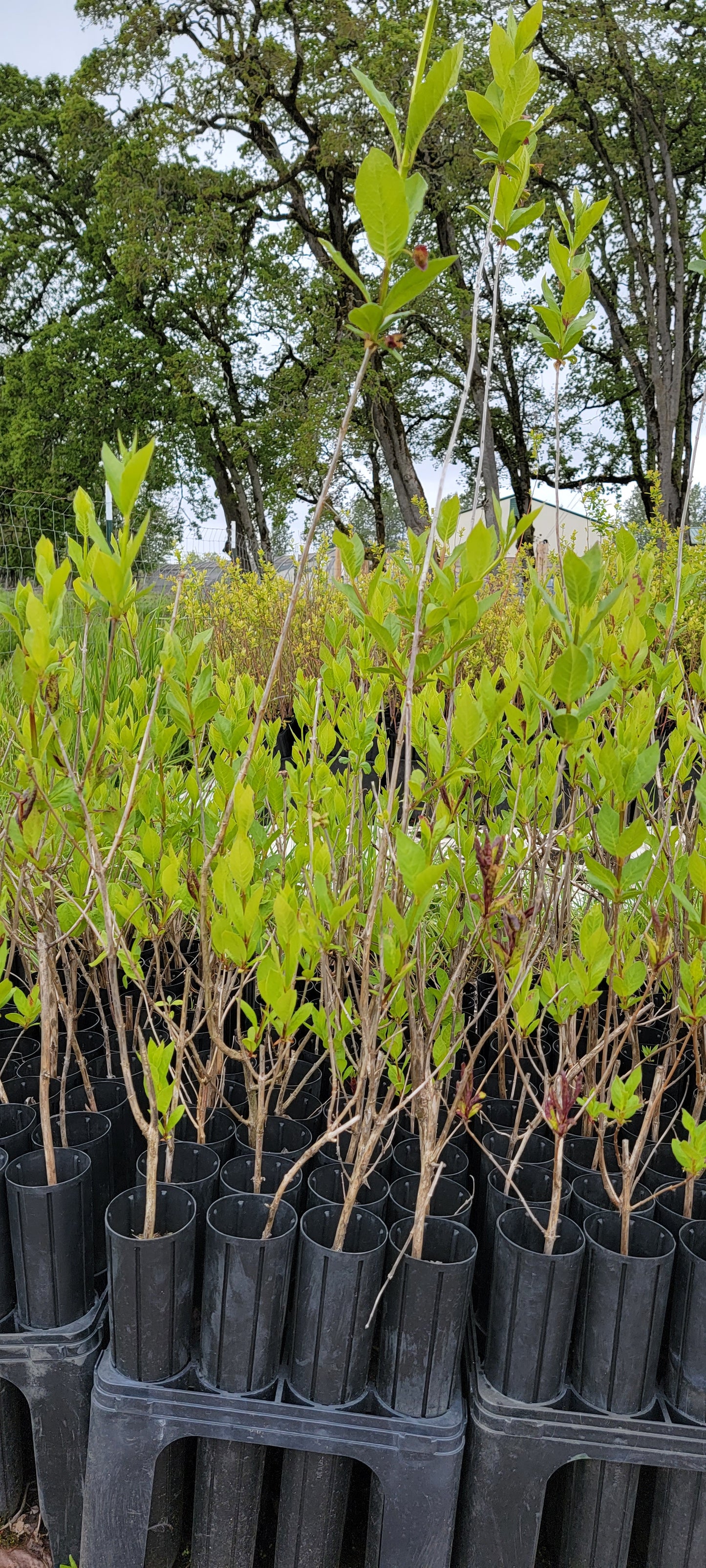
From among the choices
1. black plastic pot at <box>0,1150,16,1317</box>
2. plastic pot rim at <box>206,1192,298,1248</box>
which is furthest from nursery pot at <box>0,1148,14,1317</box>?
plastic pot rim at <box>206,1192,298,1248</box>

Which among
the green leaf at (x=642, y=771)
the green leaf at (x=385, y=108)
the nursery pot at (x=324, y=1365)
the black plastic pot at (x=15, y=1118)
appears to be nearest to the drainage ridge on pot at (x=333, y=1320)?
the nursery pot at (x=324, y=1365)

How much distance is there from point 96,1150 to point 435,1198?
0.56m

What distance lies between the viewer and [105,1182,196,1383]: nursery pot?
1.21 meters

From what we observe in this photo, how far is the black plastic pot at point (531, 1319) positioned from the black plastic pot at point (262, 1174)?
1.08 feet

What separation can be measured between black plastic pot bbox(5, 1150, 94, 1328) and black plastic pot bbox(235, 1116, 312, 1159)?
31 cm

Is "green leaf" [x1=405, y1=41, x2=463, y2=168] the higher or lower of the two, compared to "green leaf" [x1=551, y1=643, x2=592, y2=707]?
higher

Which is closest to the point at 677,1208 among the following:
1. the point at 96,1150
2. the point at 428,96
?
the point at 96,1150

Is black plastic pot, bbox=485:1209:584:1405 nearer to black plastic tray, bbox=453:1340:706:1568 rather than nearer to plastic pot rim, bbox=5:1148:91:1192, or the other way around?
black plastic tray, bbox=453:1340:706:1568

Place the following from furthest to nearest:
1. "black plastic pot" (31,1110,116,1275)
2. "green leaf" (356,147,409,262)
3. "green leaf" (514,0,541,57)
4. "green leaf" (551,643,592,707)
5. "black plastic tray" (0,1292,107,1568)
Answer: "black plastic pot" (31,1110,116,1275), "black plastic tray" (0,1292,107,1568), "green leaf" (551,643,592,707), "green leaf" (514,0,541,57), "green leaf" (356,147,409,262)

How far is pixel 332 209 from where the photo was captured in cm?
1528

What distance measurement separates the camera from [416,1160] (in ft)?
5.08

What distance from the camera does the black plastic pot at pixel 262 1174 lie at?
1.39m

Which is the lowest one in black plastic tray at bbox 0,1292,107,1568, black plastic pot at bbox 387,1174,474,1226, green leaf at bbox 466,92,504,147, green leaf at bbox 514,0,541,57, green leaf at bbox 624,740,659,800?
black plastic tray at bbox 0,1292,107,1568

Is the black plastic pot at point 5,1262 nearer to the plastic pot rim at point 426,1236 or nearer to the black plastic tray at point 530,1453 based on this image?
the plastic pot rim at point 426,1236
